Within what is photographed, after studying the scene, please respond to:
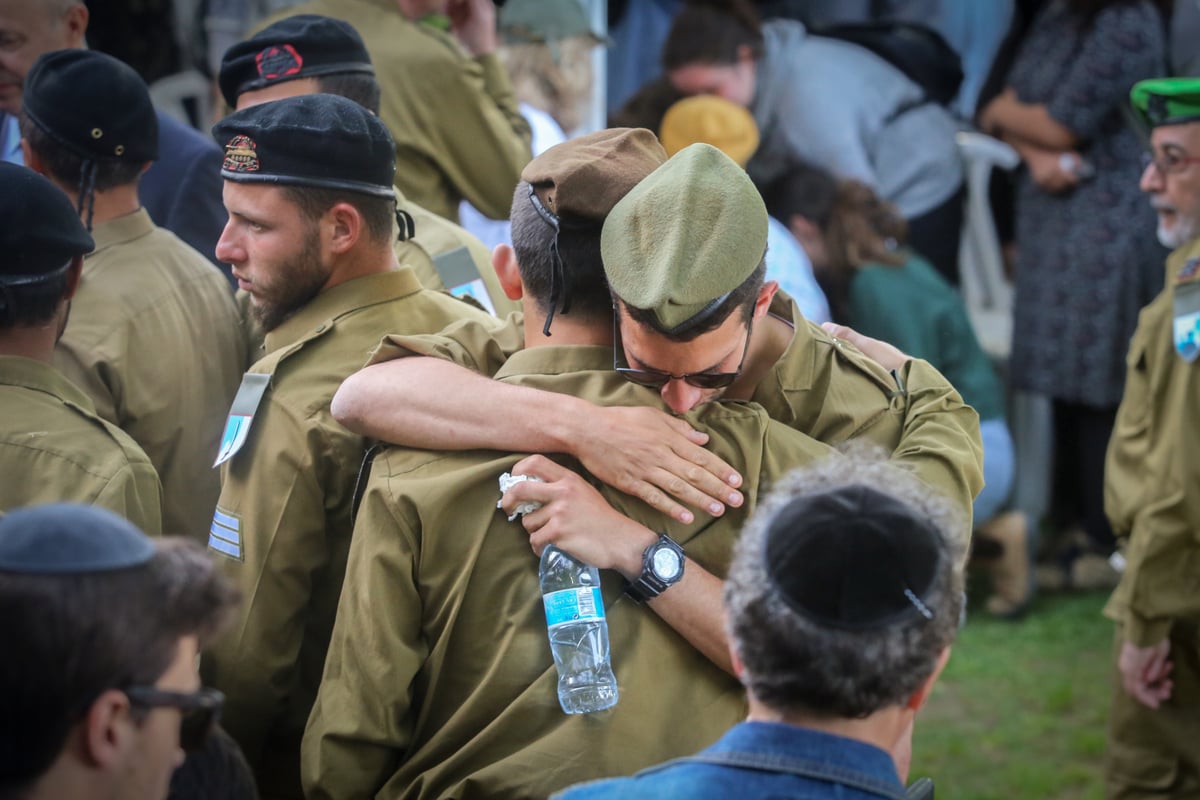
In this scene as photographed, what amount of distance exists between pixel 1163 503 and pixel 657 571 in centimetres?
238

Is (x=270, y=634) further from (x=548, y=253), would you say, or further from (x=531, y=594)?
(x=548, y=253)

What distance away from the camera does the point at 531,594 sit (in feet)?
7.02

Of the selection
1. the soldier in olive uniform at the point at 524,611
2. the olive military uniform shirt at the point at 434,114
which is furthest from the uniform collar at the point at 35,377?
the olive military uniform shirt at the point at 434,114

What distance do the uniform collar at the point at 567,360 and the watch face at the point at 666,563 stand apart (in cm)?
34

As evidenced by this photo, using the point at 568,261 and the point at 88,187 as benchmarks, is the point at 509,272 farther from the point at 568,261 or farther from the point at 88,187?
the point at 88,187

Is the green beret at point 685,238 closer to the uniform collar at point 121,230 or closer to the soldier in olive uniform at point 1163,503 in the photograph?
the uniform collar at point 121,230

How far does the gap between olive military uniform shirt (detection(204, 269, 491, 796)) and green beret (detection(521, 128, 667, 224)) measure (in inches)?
23.6

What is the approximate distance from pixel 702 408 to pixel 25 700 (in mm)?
1093

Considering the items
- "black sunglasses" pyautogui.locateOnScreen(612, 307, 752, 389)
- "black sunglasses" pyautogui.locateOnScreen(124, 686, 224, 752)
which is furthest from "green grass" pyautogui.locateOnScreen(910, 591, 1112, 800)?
"black sunglasses" pyautogui.locateOnScreen(124, 686, 224, 752)

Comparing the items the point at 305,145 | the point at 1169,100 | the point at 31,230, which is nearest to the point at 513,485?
the point at 305,145

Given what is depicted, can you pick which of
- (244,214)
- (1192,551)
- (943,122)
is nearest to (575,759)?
(244,214)

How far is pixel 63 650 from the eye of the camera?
148cm

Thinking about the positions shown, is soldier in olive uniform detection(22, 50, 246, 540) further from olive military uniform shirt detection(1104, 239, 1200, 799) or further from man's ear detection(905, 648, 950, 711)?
olive military uniform shirt detection(1104, 239, 1200, 799)

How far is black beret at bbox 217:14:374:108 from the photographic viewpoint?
3.40 meters
